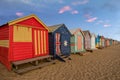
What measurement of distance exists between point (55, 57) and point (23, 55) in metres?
4.41

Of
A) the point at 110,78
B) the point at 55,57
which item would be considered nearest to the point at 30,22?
the point at 55,57

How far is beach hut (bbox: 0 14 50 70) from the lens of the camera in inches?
334

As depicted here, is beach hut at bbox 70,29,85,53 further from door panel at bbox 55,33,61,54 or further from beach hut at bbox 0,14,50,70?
beach hut at bbox 0,14,50,70

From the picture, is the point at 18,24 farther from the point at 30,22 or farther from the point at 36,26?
the point at 36,26

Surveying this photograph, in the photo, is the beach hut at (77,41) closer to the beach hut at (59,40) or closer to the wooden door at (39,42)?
the beach hut at (59,40)

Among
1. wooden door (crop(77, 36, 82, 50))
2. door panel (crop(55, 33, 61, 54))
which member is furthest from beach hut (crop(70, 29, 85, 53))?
door panel (crop(55, 33, 61, 54))

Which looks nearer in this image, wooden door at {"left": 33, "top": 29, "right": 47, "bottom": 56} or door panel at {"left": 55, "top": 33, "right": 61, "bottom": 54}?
wooden door at {"left": 33, "top": 29, "right": 47, "bottom": 56}

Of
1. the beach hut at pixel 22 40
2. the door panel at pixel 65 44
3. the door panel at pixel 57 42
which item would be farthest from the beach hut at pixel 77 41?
the beach hut at pixel 22 40

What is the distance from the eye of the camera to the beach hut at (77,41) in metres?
18.0

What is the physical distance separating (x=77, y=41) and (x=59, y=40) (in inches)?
234

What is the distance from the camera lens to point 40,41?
11.1 metres

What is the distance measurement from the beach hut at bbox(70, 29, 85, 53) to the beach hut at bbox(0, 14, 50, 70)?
7.21 m

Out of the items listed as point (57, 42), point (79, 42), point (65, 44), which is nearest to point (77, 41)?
point (79, 42)

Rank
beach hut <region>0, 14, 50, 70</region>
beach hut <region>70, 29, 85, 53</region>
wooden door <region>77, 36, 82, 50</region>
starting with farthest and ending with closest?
1. wooden door <region>77, 36, 82, 50</region>
2. beach hut <region>70, 29, 85, 53</region>
3. beach hut <region>0, 14, 50, 70</region>
